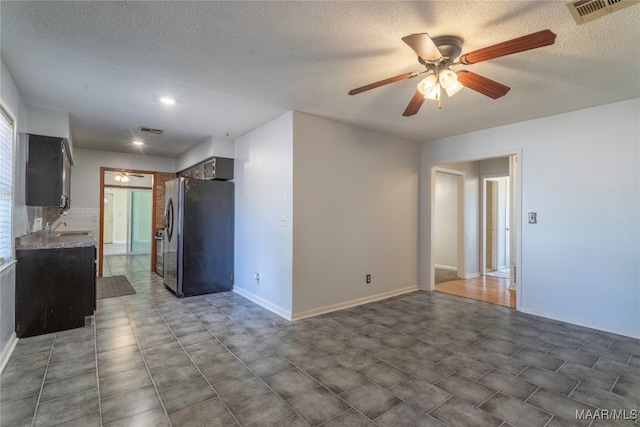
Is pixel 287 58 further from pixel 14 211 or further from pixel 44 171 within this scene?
pixel 44 171

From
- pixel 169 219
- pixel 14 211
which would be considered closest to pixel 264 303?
pixel 169 219

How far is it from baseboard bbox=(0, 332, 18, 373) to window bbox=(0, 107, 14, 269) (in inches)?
27.1

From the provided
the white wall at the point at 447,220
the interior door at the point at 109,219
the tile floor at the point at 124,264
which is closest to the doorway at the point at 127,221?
the interior door at the point at 109,219

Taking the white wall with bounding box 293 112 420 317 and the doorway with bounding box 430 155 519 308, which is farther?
the doorway with bounding box 430 155 519 308

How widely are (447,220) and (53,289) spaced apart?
6.73 metres

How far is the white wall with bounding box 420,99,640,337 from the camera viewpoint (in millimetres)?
3215

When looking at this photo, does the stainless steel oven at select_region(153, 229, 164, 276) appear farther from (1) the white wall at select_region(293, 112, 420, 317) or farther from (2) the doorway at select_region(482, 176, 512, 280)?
(2) the doorway at select_region(482, 176, 512, 280)

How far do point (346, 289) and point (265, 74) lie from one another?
2740 mm

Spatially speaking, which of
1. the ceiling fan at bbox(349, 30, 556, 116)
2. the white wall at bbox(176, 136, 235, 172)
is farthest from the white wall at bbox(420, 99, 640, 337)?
the white wall at bbox(176, 136, 235, 172)

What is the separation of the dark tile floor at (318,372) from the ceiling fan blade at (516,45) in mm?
2158

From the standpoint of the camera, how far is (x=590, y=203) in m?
3.45

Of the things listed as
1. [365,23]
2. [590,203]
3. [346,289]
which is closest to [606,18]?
[365,23]

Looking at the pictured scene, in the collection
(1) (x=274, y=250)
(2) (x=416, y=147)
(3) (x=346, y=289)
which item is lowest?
(3) (x=346, y=289)

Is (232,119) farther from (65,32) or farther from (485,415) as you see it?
(485,415)
